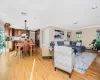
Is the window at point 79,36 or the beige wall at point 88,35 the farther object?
the window at point 79,36

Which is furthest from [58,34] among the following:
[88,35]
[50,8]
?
[50,8]

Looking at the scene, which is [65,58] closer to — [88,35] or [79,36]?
[88,35]

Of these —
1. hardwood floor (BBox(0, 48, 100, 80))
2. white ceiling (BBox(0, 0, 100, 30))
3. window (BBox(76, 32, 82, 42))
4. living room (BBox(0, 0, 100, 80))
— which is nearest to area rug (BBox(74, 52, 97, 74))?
living room (BBox(0, 0, 100, 80))

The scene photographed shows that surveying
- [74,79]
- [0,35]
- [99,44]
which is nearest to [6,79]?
[74,79]

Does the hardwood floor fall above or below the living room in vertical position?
below

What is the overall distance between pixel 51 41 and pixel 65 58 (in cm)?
403

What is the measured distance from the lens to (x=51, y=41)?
619 cm

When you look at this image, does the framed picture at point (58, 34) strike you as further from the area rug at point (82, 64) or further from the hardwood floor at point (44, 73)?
the hardwood floor at point (44, 73)

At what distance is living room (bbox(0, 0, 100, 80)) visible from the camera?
2291 millimetres

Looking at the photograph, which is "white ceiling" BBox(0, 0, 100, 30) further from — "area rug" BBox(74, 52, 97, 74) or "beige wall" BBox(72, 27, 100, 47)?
"beige wall" BBox(72, 27, 100, 47)

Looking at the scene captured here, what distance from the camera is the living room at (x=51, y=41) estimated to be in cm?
229

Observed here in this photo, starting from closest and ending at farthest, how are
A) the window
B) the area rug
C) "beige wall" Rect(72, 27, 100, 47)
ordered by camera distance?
1. the area rug
2. "beige wall" Rect(72, 27, 100, 47)
3. the window

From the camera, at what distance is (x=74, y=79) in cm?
205

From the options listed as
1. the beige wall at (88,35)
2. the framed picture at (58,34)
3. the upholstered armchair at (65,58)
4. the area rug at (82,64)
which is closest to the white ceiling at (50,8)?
the upholstered armchair at (65,58)
